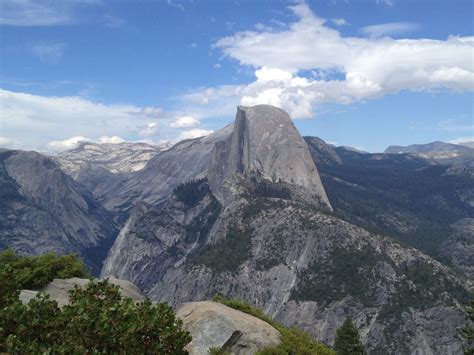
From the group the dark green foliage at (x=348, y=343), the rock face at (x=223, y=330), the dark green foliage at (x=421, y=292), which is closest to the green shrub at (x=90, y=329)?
the rock face at (x=223, y=330)

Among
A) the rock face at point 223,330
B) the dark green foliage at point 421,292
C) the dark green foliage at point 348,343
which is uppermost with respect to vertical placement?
the rock face at point 223,330

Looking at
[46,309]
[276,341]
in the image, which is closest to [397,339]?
[276,341]

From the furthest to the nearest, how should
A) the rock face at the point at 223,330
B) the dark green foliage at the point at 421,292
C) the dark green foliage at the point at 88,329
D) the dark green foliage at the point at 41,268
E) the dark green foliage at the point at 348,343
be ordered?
the dark green foliage at the point at 421,292 < the dark green foliage at the point at 348,343 < the dark green foliage at the point at 41,268 < the rock face at the point at 223,330 < the dark green foliage at the point at 88,329

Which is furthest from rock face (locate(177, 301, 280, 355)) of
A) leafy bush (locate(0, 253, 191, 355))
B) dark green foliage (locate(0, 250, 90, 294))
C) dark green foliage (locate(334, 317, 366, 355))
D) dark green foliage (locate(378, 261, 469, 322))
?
dark green foliage (locate(378, 261, 469, 322))

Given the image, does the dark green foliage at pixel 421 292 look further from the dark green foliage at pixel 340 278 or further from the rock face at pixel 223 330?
the rock face at pixel 223 330

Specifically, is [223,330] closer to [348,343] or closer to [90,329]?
[90,329]

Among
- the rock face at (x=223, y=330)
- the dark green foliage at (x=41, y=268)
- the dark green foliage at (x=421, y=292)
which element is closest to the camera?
the rock face at (x=223, y=330)

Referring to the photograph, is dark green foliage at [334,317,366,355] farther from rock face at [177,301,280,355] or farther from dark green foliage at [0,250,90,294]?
dark green foliage at [0,250,90,294]
